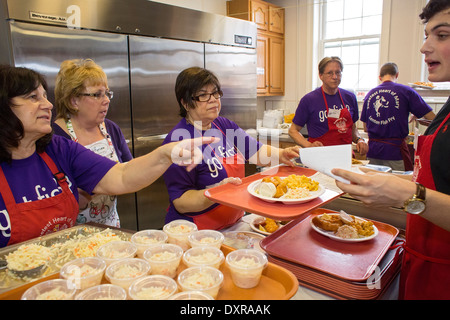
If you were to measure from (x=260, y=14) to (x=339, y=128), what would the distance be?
3.07 metres

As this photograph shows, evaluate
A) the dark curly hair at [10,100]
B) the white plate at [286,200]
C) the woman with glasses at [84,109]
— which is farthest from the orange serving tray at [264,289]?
the woman with glasses at [84,109]

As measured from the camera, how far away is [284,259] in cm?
132

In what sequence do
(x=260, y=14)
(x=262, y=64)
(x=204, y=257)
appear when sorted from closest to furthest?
(x=204, y=257) < (x=260, y=14) < (x=262, y=64)

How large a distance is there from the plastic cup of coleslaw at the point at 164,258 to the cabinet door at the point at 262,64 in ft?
16.5

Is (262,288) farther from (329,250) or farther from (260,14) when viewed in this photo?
(260,14)

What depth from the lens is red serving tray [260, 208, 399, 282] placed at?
1.23m

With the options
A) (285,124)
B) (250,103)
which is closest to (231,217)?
(250,103)

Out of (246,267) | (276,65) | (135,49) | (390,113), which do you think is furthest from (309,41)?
(246,267)

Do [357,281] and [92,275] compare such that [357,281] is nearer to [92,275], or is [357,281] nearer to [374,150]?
[92,275]

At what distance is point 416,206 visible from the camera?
109 cm

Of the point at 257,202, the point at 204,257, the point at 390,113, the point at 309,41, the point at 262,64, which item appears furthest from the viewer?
the point at 309,41
